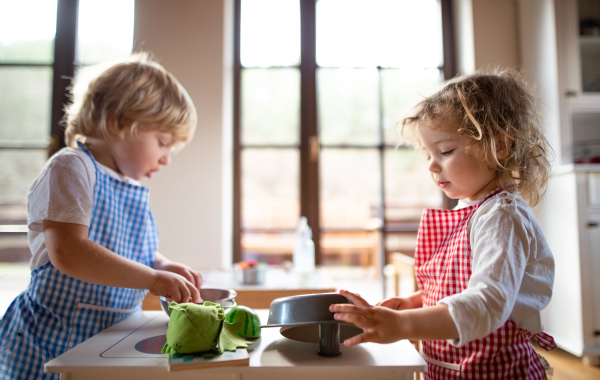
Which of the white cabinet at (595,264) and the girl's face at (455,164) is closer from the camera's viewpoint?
the girl's face at (455,164)

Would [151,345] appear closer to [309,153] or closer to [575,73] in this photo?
[309,153]

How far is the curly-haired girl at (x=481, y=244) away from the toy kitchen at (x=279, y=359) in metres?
0.04

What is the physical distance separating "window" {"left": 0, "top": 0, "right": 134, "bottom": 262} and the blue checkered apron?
172 centimetres

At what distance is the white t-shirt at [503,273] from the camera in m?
0.52

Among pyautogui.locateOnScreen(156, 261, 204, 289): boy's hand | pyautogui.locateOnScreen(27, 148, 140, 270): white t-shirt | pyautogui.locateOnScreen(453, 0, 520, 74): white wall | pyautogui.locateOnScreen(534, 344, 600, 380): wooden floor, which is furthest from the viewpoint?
pyautogui.locateOnScreen(453, 0, 520, 74): white wall

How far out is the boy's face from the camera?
949 mm

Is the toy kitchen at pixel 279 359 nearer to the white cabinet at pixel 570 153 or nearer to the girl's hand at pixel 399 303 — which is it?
the girl's hand at pixel 399 303

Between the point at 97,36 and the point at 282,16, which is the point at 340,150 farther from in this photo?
the point at 97,36

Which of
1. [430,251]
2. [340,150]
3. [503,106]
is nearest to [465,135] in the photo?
[503,106]

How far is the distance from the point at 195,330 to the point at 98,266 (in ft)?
0.95

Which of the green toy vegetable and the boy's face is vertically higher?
the boy's face

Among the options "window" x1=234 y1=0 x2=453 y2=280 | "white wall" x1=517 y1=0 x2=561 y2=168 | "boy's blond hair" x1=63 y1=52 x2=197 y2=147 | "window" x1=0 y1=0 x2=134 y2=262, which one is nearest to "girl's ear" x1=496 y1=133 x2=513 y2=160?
"boy's blond hair" x1=63 y1=52 x2=197 y2=147

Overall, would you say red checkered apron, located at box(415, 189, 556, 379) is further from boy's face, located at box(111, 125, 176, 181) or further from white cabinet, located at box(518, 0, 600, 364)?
white cabinet, located at box(518, 0, 600, 364)

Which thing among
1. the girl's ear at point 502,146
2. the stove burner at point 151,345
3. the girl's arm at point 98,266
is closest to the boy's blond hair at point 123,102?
the girl's arm at point 98,266
